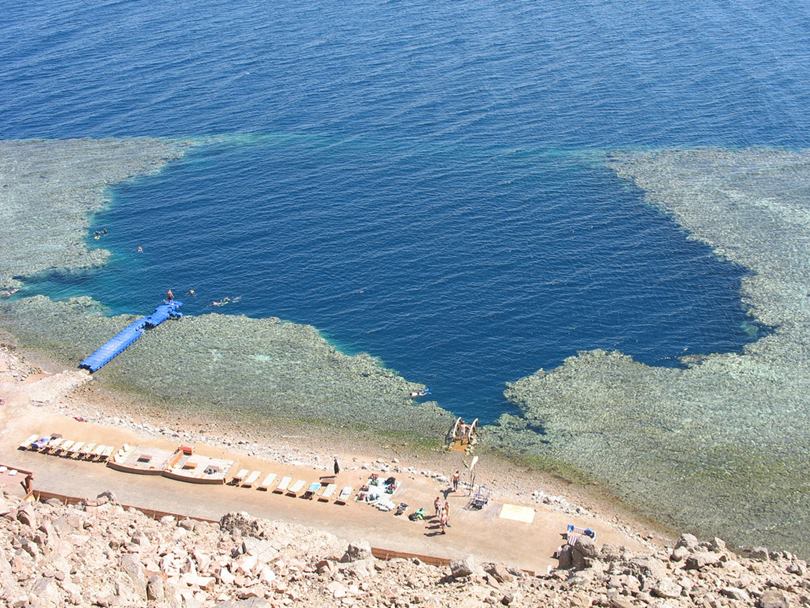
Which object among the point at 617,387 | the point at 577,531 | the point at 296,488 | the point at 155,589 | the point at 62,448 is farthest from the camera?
Answer: the point at 617,387

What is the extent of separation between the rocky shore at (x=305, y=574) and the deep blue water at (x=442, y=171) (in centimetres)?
2917

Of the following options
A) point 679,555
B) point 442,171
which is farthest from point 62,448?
point 442,171

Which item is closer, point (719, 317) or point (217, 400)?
point (217, 400)

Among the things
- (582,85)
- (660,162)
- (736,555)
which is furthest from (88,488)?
(582,85)

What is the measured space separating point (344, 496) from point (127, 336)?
3940cm

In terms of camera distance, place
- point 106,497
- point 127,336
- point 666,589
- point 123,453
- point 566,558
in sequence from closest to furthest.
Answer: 1. point 666,589
2. point 566,558
3. point 106,497
4. point 123,453
5. point 127,336

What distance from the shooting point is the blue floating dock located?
99438 mm

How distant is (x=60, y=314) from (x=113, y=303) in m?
6.31

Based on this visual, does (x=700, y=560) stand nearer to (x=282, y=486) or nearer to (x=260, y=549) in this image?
(x=260, y=549)

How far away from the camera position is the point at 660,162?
5512 inches

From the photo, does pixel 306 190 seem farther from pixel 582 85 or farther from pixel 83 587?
pixel 83 587

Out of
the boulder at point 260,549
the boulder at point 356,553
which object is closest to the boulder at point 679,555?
the boulder at point 356,553

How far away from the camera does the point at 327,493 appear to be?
78.0 metres

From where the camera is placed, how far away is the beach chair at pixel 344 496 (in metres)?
77.3
